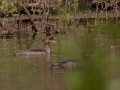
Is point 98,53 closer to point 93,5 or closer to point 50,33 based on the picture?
point 50,33

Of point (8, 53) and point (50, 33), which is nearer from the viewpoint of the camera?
point (8, 53)

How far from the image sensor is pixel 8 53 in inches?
545

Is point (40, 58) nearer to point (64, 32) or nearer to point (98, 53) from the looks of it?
point (64, 32)

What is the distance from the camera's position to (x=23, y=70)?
36.0 feet

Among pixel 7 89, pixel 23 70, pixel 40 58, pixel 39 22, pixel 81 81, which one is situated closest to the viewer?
pixel 81 81

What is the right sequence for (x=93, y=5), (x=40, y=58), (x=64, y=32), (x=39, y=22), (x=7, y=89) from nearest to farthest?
1. (x=7, y=89)
2. (x=40, y=58)
3. (x=64, y=32)
4. (x=39, y=22)
5. (x=93, y=5)

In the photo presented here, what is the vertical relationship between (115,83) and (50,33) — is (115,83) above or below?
above

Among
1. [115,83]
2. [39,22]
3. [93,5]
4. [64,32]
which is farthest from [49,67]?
[93,5]

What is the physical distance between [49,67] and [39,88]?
8.03 feet

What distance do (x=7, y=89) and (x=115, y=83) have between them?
304 inches

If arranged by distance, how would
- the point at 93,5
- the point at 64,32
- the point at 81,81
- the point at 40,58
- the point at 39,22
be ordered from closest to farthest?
1. the point at 81,81
2. the point at 40,58
3. the point at 64,32
4. the point at 39,22
5. the point at 93,5

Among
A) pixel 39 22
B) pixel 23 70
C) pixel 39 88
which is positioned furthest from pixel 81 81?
pixel 39 22

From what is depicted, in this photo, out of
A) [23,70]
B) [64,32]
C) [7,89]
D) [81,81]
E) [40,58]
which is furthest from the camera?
[64,32]

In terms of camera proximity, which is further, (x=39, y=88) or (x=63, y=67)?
(x=63, y=67)
